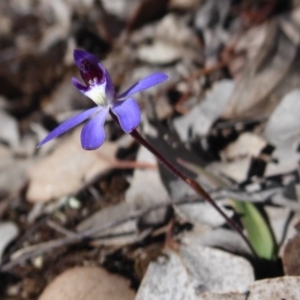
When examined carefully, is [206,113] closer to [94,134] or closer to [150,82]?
[150,82]

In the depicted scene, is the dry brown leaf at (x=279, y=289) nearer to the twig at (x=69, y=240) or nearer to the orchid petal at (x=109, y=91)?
the twig at (x=69, y=240)

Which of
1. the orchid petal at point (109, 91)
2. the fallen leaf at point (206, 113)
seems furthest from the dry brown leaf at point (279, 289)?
the fallen leaf at point (206, 113)

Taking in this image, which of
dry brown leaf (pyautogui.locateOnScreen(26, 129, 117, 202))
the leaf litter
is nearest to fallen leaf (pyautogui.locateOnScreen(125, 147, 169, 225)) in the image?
the leaf litter

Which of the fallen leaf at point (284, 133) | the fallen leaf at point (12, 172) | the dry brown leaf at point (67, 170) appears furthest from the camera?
the fallen leaf at point (12, 172)

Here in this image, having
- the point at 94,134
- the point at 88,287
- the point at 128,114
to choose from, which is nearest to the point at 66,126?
the point at 94,134

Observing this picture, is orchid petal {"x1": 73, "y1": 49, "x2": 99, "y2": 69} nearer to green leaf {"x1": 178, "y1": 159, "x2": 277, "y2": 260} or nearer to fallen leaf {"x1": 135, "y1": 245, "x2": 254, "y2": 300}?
green leaf {"x1": 178, "y1": 159, "x2": 277, "y2": 260}

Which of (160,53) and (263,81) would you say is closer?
(263,81)

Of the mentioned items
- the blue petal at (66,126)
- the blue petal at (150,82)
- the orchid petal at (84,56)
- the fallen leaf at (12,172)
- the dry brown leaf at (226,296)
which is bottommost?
the dry brown leaf at (226,296)
